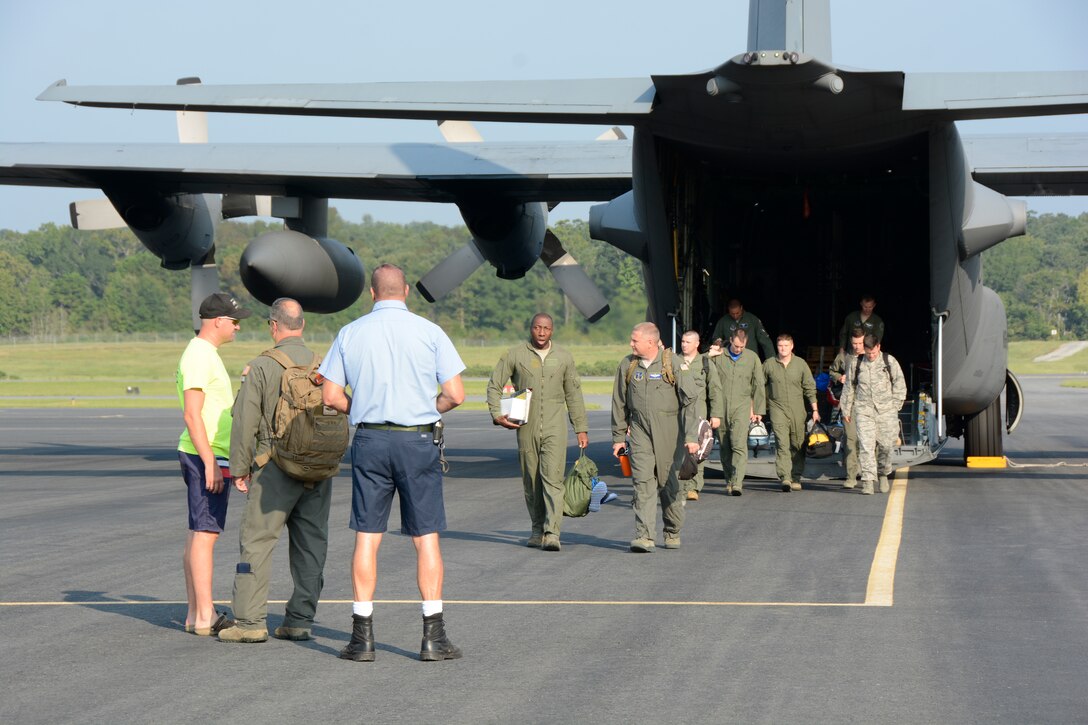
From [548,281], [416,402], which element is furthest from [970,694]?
[548,281]

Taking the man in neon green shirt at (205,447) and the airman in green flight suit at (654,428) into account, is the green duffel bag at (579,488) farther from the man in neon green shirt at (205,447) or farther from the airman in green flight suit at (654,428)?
the man in neon green shirt at (205,447)

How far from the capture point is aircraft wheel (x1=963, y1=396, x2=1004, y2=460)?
17703 mm

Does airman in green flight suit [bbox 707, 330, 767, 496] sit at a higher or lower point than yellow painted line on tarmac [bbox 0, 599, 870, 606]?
higher

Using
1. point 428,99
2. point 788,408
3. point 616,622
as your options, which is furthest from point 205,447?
point 788,408

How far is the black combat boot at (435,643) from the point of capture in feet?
20.3

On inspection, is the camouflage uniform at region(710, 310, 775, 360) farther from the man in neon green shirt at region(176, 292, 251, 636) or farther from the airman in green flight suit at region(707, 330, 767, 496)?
the man in neon green shirt at region(176, 292, 251, 636)

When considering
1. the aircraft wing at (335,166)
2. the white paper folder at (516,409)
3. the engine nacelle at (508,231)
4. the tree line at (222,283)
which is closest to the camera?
the white paper folder at (516,409)

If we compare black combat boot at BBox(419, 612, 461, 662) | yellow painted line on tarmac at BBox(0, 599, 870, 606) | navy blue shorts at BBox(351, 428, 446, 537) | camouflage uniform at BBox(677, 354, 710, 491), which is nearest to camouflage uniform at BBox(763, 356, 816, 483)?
camouflage uniform at BBox(677, 354, 710, 491)

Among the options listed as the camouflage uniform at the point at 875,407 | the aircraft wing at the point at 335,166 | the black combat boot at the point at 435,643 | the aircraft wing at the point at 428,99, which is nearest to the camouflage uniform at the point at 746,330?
the camouflage uniform at the point at 875,407

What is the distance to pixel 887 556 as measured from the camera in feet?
31.0

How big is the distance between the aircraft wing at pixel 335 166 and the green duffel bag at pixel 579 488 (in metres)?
7.39

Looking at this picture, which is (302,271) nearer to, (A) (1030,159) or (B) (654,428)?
(B) (654,428)

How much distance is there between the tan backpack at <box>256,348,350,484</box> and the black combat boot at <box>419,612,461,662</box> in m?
1.02

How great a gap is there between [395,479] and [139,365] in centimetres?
6389
